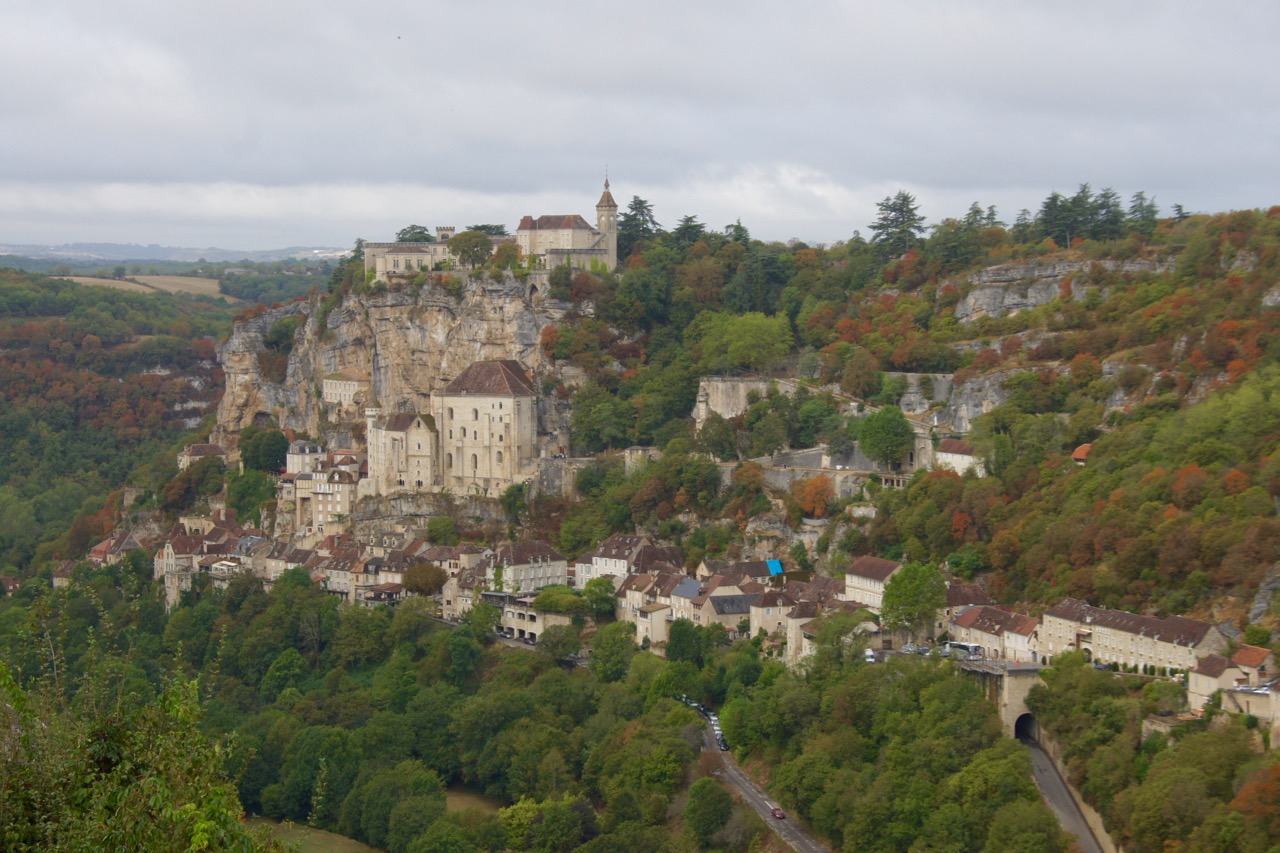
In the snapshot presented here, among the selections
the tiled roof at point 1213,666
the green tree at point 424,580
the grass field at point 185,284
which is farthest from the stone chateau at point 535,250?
the grass field at point 185,284

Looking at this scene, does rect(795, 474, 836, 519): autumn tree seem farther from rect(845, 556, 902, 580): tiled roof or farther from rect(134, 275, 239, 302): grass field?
rect(134, 275, 239, 302): grass field

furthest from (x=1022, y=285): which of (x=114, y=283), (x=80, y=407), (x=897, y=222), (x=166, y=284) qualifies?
(x=166, y=284)

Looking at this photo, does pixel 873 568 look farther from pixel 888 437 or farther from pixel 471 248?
pixel 471 248

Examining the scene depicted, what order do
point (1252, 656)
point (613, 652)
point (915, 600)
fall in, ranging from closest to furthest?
A: 1. point (1252, 656)
2. point (915, 600)
3. point (613, 652)

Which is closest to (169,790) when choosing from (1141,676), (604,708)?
(1141,676)

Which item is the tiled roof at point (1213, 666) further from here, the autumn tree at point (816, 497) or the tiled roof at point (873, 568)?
the autumn tree at point (816, 497)

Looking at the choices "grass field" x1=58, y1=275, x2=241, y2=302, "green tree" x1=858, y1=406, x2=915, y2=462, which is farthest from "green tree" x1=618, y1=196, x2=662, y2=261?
"grass field" x1=58, y1=275, x2=241, y2=302
